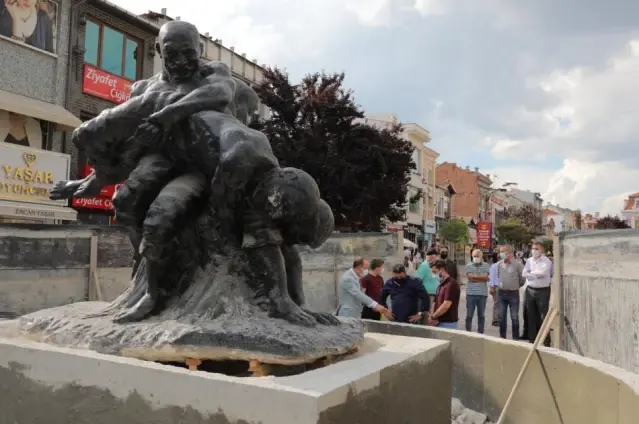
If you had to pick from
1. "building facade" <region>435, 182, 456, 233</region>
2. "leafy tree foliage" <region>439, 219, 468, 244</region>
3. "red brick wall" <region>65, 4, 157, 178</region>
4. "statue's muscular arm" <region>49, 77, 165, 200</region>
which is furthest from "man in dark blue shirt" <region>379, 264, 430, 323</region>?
"building facade" <region>435, 182, 456, 233</region>

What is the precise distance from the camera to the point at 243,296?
3396mm

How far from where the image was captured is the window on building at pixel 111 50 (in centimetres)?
1958

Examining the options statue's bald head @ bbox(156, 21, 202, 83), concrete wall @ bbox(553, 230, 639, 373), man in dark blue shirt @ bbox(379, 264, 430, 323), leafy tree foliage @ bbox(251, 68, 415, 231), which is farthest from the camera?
leafy tree foliage @ bbox(251, 68, 415, 231)

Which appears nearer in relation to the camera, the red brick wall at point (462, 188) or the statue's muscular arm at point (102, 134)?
the statue's muscular arm at point (102, 134)

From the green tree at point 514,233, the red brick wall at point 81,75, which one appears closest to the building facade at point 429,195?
the green tree at point 514,233

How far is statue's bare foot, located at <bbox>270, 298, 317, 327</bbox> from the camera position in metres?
3.30

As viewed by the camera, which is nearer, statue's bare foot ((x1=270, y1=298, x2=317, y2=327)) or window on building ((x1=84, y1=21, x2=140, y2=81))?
statue's bare foot ((x1=270, y1=298, x2=317, y2=327))

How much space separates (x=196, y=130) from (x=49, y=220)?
50.9ft

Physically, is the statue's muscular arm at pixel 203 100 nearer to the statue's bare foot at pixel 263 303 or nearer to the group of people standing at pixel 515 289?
the statue's bare foot at pixel 263 303

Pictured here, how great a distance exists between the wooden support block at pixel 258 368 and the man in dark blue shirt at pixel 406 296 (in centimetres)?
436

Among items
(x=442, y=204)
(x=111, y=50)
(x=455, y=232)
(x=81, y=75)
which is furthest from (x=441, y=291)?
(x=442, y=204)

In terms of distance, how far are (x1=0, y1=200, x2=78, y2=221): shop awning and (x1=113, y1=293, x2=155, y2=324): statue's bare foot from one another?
13926 mm

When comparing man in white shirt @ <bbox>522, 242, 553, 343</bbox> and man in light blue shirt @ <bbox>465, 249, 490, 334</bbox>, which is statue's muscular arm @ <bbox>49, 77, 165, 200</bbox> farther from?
man in light blue shirt @ <bbox>465, 249, 490, 334</bbox>

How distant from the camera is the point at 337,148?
24672 millimetres
